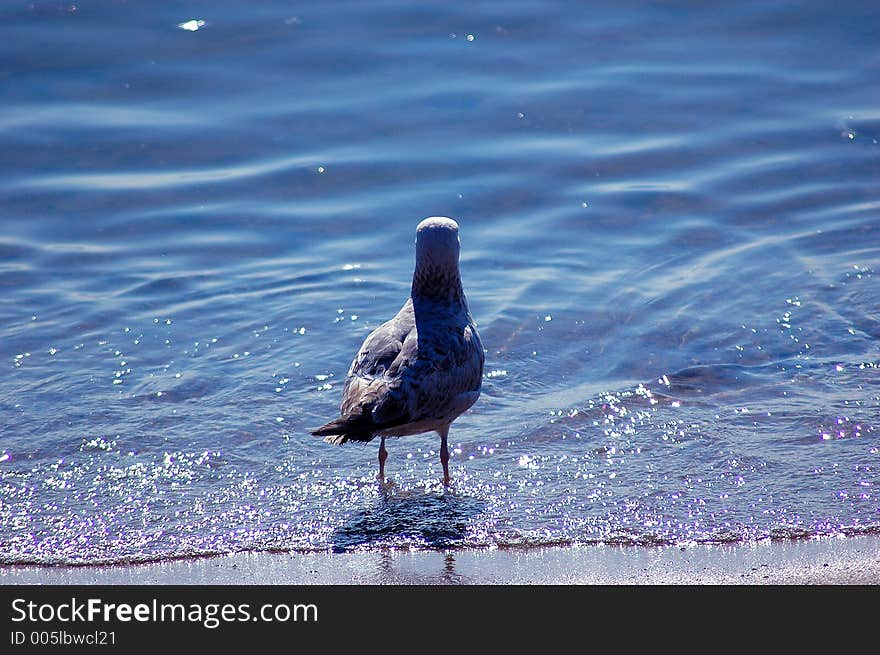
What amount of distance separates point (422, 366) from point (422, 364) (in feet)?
0.04

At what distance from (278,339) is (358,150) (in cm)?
396

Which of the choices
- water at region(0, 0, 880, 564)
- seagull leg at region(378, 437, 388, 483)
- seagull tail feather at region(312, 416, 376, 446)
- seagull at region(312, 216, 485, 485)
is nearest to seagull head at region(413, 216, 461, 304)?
seagull at region(312, 216, 485, 485)

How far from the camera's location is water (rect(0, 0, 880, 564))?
5895 mm

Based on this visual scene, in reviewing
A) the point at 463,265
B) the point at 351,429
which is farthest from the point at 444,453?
the point at 463,265

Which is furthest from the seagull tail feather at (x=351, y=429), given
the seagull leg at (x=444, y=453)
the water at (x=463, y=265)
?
the seagull leg at (x=444, y=453)

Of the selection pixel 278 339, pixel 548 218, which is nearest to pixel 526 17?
pixel 548 218

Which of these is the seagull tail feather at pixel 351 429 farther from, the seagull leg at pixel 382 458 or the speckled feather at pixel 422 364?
the seagull leg at pixel 382 458

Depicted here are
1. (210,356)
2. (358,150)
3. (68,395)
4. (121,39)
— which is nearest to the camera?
(68,395)

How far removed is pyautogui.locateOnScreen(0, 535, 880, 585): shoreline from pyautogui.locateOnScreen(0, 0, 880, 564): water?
12cm

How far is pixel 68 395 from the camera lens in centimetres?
738

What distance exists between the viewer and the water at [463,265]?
19.3 ft

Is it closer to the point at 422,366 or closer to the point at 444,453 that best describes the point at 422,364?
the point at 422,366

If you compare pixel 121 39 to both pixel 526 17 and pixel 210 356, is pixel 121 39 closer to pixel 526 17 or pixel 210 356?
pixel 526 17

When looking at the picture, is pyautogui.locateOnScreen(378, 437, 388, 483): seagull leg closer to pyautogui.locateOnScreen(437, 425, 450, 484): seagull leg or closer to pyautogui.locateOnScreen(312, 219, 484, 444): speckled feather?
pyautogui.locateOnScreen(312, 219, 484, 444): speckled feather
